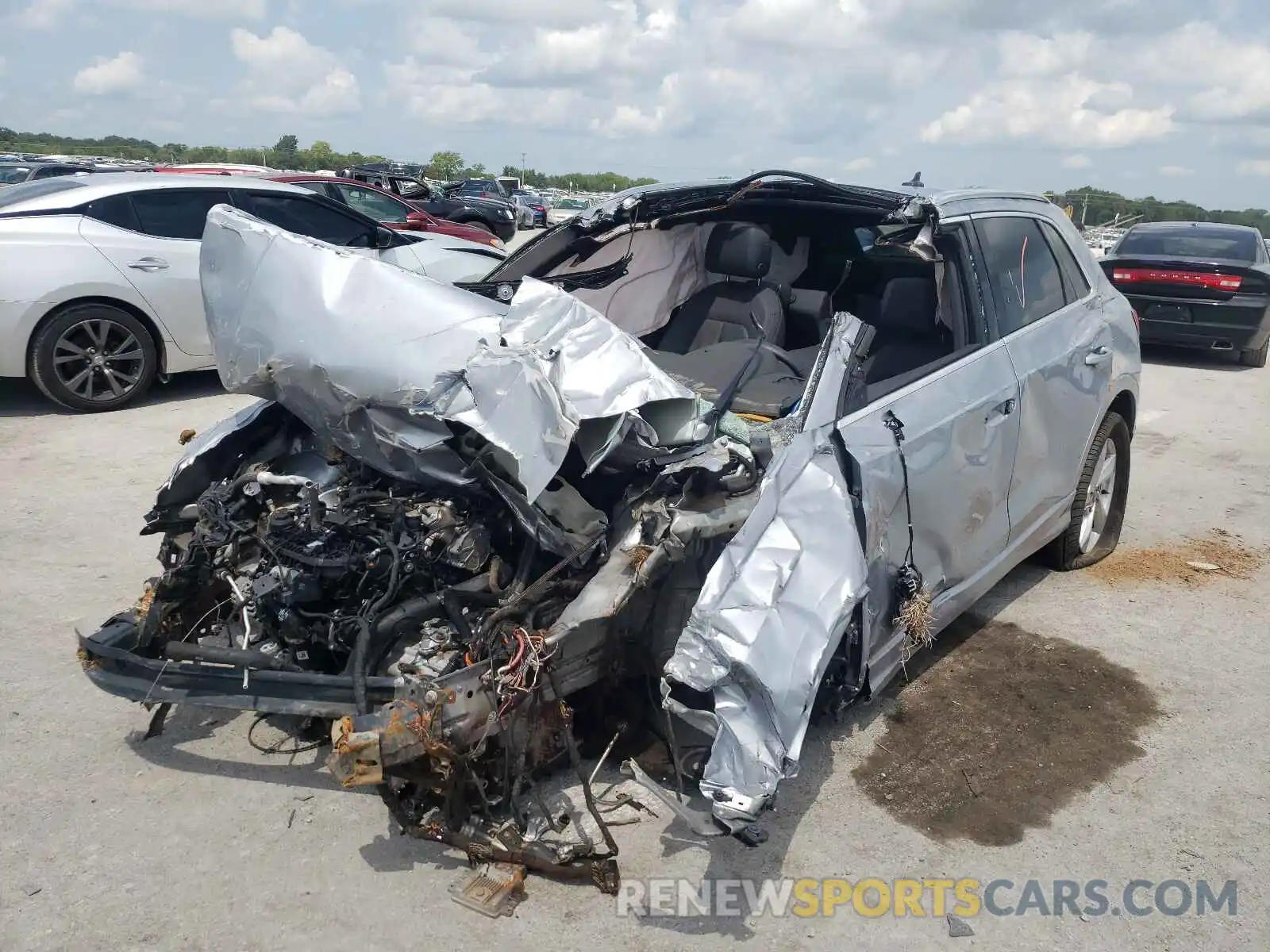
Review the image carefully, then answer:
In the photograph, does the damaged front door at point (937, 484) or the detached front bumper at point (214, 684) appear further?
the damaged front door at point (937, 484)

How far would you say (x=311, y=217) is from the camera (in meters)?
8.76

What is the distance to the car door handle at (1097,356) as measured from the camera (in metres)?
4.60

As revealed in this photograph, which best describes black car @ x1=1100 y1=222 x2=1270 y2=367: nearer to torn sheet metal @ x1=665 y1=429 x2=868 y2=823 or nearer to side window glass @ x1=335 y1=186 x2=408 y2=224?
side window glass @ x1=335 y1=186 x2=408 y2=224

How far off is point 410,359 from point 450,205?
784 inches

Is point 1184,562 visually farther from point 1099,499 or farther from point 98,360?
point 98,360

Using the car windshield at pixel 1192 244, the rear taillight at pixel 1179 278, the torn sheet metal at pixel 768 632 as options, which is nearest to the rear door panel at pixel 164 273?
the torn sheet metal at pixel 768 632

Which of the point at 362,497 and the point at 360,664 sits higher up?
the point at 362,497

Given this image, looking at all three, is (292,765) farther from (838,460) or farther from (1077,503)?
(1077,503)

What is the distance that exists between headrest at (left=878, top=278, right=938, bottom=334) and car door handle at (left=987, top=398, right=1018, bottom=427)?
1.63ft

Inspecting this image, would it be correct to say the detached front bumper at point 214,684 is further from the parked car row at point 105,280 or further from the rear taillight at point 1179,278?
the rear taillight at point 1179,278

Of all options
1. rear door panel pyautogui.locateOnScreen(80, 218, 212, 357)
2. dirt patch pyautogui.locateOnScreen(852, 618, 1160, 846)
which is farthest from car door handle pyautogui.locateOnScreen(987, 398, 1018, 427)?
rear door panel pyautogui.locateOnScreen(80, 218, 212, 357)

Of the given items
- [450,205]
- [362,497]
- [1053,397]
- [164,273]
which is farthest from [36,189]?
[450,205]

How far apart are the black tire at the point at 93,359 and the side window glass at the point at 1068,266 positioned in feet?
21.5

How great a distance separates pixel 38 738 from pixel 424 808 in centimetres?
156
